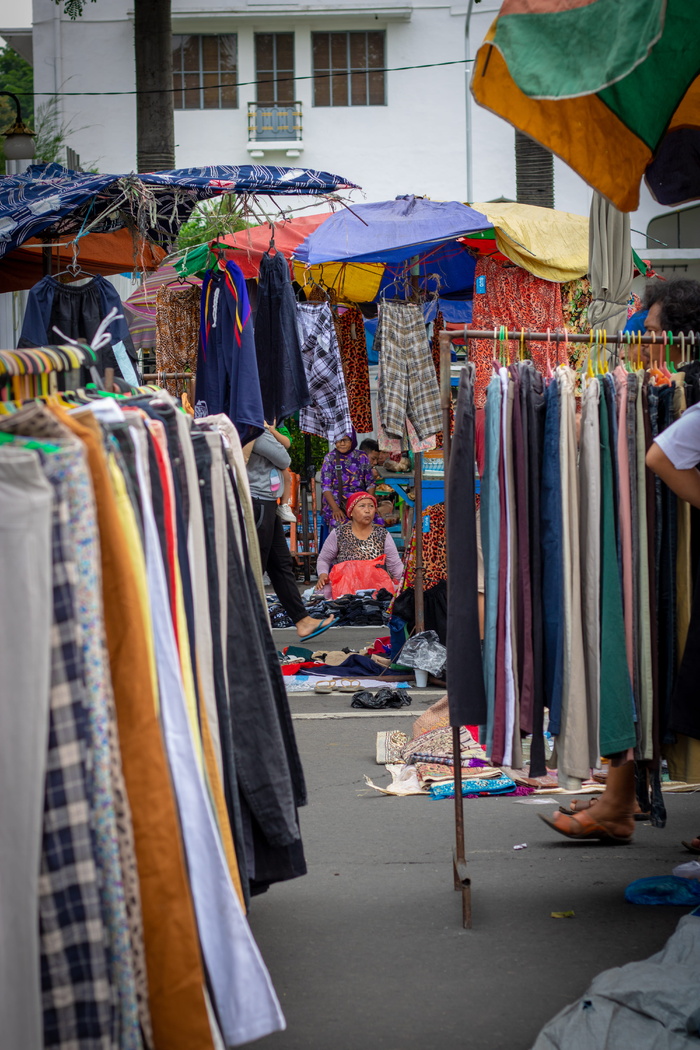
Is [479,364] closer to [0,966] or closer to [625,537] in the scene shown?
[625,537]

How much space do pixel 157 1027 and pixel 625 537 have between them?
2.27 metres

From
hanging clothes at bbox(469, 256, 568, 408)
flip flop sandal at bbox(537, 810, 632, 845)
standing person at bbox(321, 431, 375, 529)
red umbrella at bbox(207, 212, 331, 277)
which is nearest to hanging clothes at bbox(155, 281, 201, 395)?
red umbrella at bbox(207, 212, 331, 277)

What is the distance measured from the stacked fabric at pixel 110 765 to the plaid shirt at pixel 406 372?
566cm

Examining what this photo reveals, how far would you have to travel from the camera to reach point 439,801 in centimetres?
499

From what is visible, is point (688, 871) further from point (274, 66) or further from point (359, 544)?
point (274, 66)

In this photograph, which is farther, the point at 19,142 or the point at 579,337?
the point at 19,142

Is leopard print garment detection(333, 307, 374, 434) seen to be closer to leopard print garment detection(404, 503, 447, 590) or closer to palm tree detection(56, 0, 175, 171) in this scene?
leopard print garment detection(404, 503, 447, 590)

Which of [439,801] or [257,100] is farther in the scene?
[257,100]

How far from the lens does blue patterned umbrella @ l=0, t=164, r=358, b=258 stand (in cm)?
579

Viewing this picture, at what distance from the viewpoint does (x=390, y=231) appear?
691 centimetres

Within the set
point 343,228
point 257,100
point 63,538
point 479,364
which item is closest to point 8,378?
point 63,538

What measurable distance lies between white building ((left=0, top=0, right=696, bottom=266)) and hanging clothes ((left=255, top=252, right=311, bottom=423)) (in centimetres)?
1506

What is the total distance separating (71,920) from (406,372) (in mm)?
6567

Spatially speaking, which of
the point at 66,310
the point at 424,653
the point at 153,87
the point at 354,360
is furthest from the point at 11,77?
the point at 424,653
